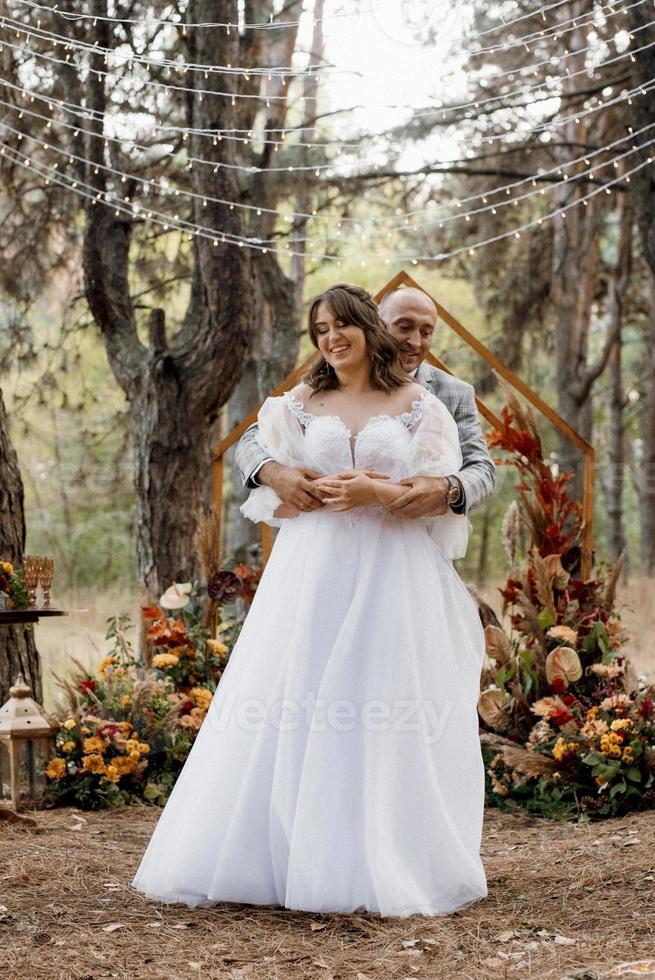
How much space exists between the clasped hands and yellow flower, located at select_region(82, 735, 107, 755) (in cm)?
212

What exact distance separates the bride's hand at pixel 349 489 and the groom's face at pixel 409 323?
3.31ft

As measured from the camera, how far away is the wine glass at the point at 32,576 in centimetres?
470

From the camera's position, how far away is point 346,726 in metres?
3.35

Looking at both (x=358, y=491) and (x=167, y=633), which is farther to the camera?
(x=167, y=633)

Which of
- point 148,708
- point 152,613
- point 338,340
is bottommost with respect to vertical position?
point 148,708

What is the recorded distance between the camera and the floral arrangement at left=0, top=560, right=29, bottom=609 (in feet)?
15.3

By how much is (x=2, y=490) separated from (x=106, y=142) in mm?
2900

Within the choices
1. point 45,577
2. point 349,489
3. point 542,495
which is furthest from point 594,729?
point 45,577

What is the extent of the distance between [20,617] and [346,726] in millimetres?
1746

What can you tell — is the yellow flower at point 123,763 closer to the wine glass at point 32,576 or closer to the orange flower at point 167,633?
the orange flower at point 167,633

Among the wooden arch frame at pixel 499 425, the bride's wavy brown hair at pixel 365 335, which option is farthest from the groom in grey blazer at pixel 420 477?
the wooden arch frame at pixel 499 425

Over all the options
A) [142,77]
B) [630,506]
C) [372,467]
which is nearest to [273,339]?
[142,77]

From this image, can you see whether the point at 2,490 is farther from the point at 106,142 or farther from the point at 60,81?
the point at 60,81

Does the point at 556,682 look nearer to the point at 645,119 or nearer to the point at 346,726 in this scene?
the point at 346,726
